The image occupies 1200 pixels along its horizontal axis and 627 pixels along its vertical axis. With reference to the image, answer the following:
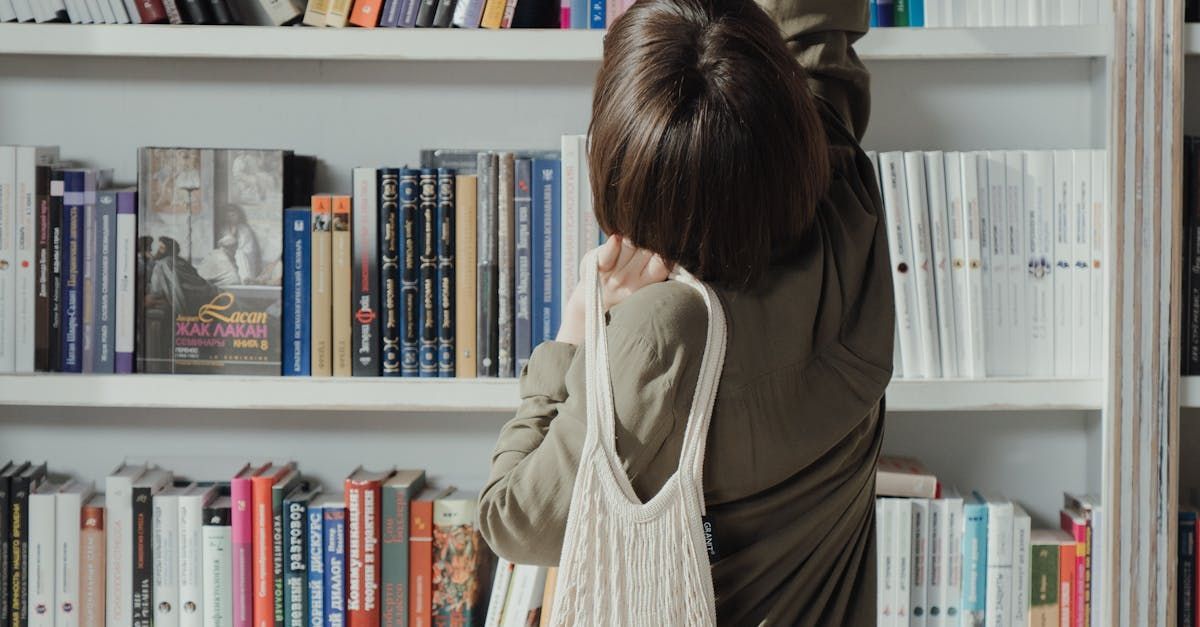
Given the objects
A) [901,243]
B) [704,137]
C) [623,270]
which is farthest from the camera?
[901,243]

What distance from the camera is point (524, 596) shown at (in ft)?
4.77

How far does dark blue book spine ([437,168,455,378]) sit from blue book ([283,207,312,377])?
173 millimetres

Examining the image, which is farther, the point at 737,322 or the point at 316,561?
the point at 316,561

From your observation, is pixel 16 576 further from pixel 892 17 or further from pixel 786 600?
pixel 892 17

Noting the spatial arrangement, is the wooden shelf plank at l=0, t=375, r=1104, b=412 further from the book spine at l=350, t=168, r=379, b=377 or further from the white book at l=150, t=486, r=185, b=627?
the white book at l=150, t=486, r=185, b=627

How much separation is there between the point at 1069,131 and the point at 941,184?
0.29 m

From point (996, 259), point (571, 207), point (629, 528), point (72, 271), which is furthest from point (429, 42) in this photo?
point (629, 528)

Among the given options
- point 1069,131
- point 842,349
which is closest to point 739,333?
point 842,349

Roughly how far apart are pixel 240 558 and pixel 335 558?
0.12 m

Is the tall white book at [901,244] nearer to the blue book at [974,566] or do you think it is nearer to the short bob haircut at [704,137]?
the blue book at [974,566]

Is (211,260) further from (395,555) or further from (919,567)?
(919,567)

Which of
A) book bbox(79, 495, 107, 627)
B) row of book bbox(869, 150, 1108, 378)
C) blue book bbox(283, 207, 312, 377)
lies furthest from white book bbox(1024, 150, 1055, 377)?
book bbox(79, 495, 107, 627)

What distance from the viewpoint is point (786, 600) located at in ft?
2.65

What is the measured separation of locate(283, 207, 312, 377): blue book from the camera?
148 centimetres
